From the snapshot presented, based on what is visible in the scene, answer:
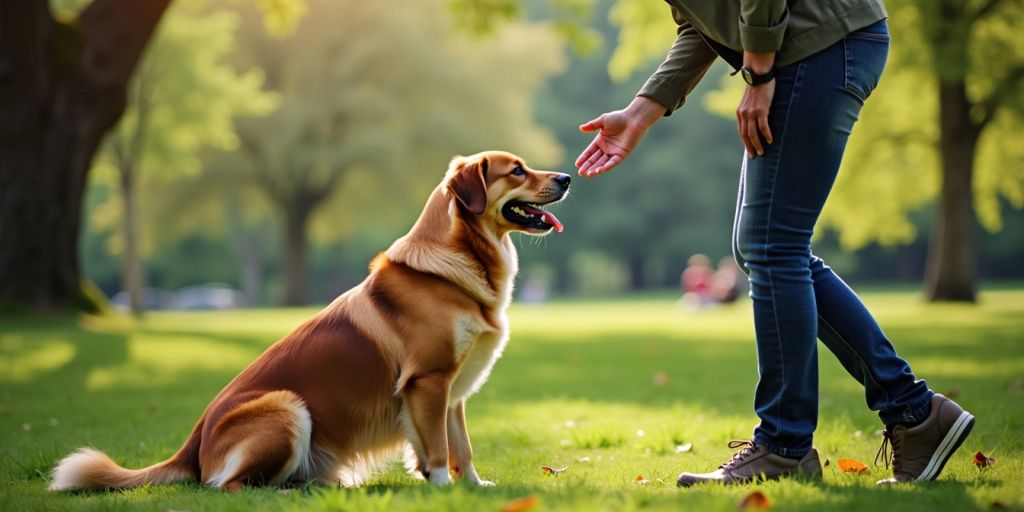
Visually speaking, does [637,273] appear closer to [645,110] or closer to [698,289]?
[698,289]

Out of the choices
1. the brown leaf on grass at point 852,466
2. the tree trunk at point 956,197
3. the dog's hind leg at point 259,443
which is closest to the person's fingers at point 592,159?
the dog's hind leg at point 259,443

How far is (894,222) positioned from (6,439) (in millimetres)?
24073

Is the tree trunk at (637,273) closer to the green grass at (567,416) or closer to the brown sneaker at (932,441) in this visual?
the green grass at (567,416)

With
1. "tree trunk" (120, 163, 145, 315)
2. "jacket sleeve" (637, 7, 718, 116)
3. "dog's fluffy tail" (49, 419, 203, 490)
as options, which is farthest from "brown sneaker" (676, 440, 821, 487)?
"tree trunk" (120, 163, 145, 315)

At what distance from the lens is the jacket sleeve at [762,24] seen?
10.5 feet

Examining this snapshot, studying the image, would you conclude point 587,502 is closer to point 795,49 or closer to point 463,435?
point 463,435

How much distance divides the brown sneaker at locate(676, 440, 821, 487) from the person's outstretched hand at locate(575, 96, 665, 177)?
4.38ft

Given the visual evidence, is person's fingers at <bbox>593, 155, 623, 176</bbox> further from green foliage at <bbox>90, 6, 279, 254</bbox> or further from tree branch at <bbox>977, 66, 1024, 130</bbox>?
green foliage at <bbox>90, 6, 279, 254</bbox>

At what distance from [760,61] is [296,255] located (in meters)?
31.0

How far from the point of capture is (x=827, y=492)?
3.14 metres

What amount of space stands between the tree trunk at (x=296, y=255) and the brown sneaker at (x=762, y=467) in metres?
29.7

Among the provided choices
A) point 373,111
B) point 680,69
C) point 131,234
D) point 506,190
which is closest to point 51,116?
point 131,234

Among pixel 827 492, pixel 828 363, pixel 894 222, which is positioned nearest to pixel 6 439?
pixel 827 492

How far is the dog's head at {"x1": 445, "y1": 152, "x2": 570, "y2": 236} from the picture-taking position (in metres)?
4.21
